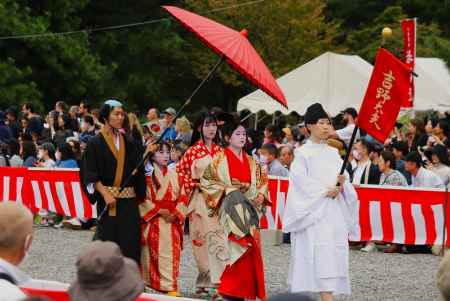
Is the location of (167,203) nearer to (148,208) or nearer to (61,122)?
(148,208)

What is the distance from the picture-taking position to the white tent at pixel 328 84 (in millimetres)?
21516

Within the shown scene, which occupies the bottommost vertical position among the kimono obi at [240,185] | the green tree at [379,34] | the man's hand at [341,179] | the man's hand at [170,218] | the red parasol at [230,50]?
the man's hand at [170,218]

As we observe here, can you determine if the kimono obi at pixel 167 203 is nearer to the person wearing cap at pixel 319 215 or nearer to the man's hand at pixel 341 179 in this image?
the person wearing cap at pixel 319 215

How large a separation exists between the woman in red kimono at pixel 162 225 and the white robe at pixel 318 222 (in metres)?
1.39

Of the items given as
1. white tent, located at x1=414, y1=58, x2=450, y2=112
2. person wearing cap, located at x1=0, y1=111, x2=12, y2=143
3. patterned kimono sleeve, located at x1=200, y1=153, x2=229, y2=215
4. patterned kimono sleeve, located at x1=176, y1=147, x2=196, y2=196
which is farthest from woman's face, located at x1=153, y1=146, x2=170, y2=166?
white tent, located at x1=414, y1=58, x2=450, y2=112

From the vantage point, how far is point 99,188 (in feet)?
29.8

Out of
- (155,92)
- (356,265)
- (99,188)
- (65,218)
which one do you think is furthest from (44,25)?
(99,188)

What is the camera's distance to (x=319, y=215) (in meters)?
8.77

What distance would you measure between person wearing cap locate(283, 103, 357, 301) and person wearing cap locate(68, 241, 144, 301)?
15.3 feet

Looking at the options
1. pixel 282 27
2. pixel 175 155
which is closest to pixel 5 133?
pixel 175 155

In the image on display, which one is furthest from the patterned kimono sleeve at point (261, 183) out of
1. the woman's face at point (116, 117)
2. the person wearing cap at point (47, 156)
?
the person wearing cap at point (47, 156)

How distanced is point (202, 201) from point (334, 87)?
11.9 m

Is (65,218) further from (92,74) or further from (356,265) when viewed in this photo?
(92,74)

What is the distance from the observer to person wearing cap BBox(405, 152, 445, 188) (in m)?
13.6
